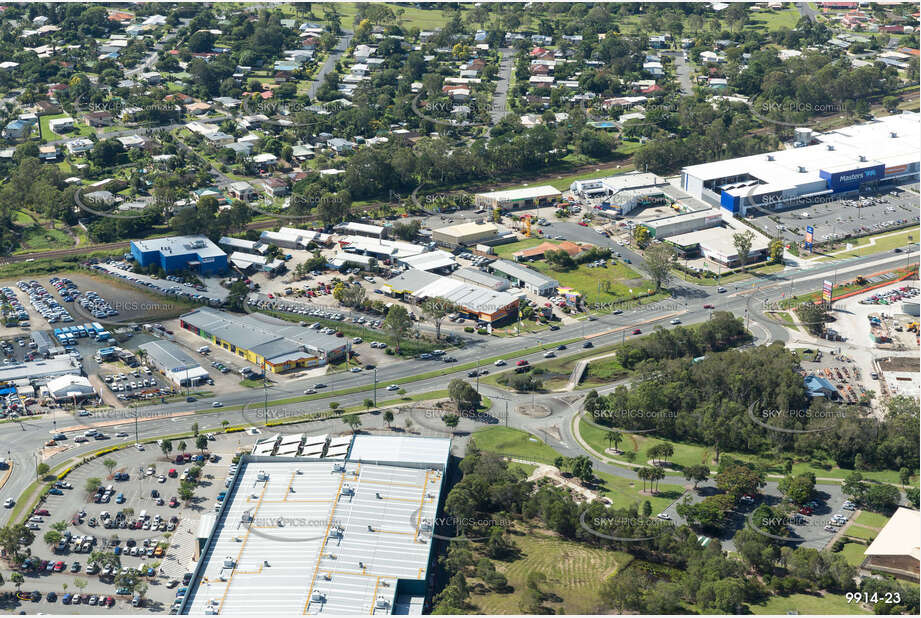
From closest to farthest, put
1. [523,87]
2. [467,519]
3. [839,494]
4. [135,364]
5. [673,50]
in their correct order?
[467,519], [839,494], [135,364], [523,87], [673,50]

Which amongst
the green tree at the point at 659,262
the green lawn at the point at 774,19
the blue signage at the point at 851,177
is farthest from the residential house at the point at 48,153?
the green lawn at the point at 774,19

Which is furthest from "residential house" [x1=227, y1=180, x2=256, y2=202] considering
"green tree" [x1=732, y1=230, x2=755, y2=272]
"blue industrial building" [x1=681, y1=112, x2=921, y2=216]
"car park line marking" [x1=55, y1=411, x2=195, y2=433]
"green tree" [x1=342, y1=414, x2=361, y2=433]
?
"green tree" [x1=732, y1=230, x2=755, y2=272]

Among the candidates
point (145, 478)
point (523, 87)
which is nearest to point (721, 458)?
point (145, 478)

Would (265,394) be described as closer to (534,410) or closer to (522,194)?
(534,410)

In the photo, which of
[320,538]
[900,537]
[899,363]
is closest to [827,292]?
[899,363]

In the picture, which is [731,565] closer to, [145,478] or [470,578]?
[470,578]
